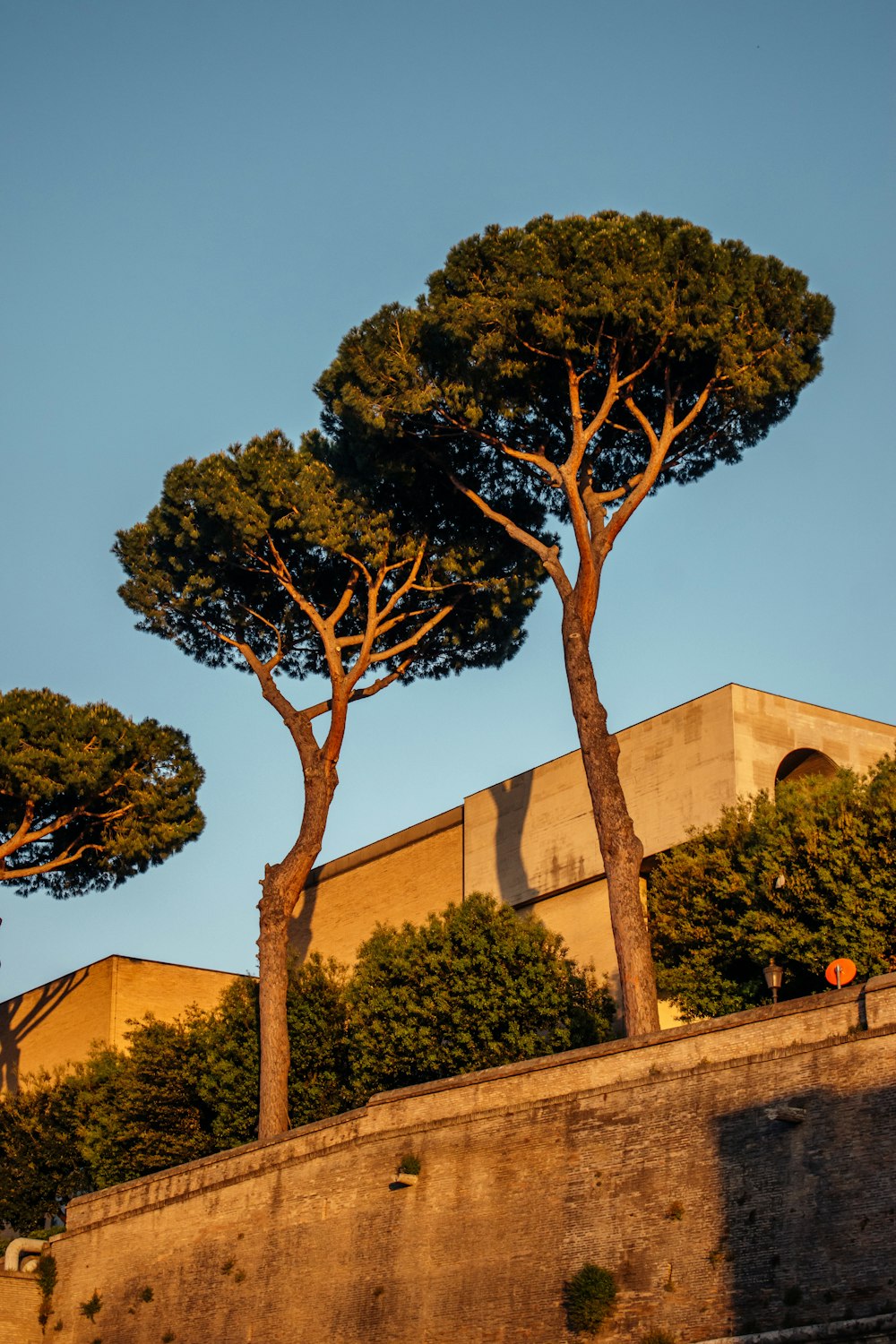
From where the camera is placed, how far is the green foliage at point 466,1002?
25.2 m

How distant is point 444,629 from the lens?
29984mm

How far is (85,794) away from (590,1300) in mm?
16234

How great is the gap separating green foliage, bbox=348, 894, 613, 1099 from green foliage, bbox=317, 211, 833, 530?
6.79 metres

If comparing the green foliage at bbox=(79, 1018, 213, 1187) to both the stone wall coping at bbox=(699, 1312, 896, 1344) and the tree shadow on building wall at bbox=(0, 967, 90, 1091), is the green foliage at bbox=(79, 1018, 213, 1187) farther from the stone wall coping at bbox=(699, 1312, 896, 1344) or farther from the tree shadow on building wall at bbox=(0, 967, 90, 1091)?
the stone wall coping at bbox=(699, 1312, 896, 1344)

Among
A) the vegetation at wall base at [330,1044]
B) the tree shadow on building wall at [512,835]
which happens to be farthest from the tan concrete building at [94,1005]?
the tree shadow on building wall at [512,835]

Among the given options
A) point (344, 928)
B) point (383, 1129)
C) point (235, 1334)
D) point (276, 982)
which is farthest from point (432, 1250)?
point (344, 928)

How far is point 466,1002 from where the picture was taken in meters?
25.4

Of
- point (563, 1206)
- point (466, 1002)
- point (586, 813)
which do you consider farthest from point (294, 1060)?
point (563, 1206)

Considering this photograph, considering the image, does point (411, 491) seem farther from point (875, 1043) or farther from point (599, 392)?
point (875, 1043)

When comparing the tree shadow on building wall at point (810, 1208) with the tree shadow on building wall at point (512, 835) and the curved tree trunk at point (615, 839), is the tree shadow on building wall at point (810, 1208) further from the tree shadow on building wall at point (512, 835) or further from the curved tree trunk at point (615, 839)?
the tree shadow on building wall at point (512, 835)

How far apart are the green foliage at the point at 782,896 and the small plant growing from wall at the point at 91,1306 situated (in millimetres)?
8910

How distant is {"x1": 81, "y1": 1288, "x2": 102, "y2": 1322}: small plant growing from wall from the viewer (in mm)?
23500

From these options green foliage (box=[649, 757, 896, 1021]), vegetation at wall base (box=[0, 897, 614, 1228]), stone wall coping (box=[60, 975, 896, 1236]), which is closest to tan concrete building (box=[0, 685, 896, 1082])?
green foliage (box=[649, 757, 896, 1021])

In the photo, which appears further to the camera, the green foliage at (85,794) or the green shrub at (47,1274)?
the green foliage at (85,794)
